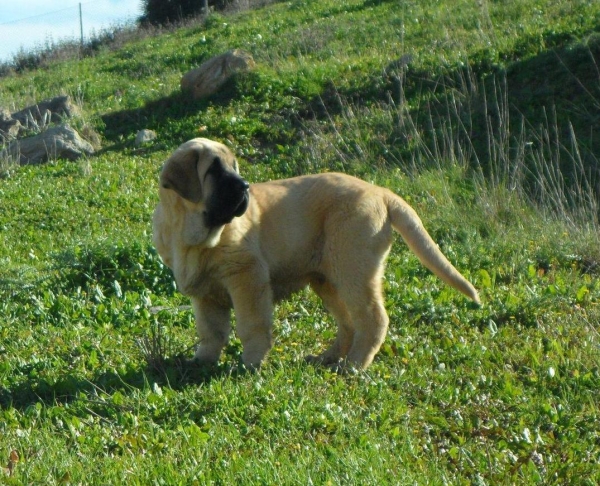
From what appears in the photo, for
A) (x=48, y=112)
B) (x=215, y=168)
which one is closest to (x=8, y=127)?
→ (x=48, y=112)

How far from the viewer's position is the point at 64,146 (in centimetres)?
1348

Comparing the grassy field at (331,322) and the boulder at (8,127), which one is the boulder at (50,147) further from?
the boulder at (8,127)

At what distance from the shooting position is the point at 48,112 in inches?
608

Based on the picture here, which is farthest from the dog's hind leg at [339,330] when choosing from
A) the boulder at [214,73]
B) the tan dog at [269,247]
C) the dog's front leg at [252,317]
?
the boulder at [214,73]

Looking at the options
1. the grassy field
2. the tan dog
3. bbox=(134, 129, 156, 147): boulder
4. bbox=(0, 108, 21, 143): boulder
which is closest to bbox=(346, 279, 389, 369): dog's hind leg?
the tan dog

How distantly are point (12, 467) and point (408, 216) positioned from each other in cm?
274

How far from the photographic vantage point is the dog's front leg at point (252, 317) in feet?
17.0

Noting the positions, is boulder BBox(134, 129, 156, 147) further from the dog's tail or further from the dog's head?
the dog's tail

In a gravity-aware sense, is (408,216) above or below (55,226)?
above

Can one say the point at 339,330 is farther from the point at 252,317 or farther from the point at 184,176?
the point at 184,176

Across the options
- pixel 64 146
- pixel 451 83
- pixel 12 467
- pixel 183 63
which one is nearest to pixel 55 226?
pixel 64 146

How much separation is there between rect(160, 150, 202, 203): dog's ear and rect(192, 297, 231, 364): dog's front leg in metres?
0.70

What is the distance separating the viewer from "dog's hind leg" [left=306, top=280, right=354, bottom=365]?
5.57 meters

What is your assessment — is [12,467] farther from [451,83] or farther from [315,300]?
[451,83]
